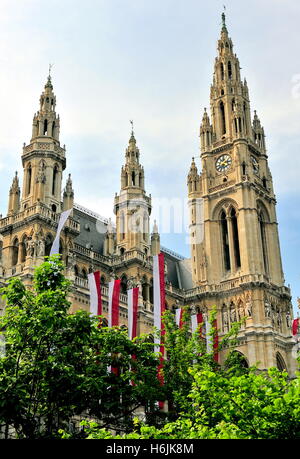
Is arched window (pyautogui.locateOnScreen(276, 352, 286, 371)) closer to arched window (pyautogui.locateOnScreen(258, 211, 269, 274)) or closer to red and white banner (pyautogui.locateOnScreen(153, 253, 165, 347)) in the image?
arched window (pyautogui.locateOnScreen(258, 211, 269, 274))

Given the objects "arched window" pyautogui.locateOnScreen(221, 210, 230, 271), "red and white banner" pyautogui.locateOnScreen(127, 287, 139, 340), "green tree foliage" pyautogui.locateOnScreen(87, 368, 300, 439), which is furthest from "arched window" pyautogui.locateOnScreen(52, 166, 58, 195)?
"green tree foliage" pyautogui.locateOnScreen(87, 368, 300, 439)

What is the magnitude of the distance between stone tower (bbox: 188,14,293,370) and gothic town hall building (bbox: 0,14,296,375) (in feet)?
0.39

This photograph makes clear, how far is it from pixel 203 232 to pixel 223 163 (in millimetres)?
8787

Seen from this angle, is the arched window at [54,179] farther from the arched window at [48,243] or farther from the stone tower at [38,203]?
the arched window at [48,243]

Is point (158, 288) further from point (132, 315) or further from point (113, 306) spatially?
point (113, 306)

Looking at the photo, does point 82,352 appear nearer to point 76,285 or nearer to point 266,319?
point 76,285

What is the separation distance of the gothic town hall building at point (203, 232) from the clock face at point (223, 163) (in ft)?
0.42

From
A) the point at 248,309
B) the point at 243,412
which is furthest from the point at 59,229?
the point at 243,412

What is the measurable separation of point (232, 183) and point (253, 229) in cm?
665

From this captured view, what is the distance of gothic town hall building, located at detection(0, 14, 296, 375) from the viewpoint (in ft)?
161

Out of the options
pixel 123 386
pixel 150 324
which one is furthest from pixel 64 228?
pixel 123 386

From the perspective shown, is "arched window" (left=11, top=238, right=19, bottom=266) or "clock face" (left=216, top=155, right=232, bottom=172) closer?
"arched window" (left=11, top=238, right=19, bottom=266)

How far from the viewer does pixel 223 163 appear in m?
70.4

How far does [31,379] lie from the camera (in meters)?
24.2
